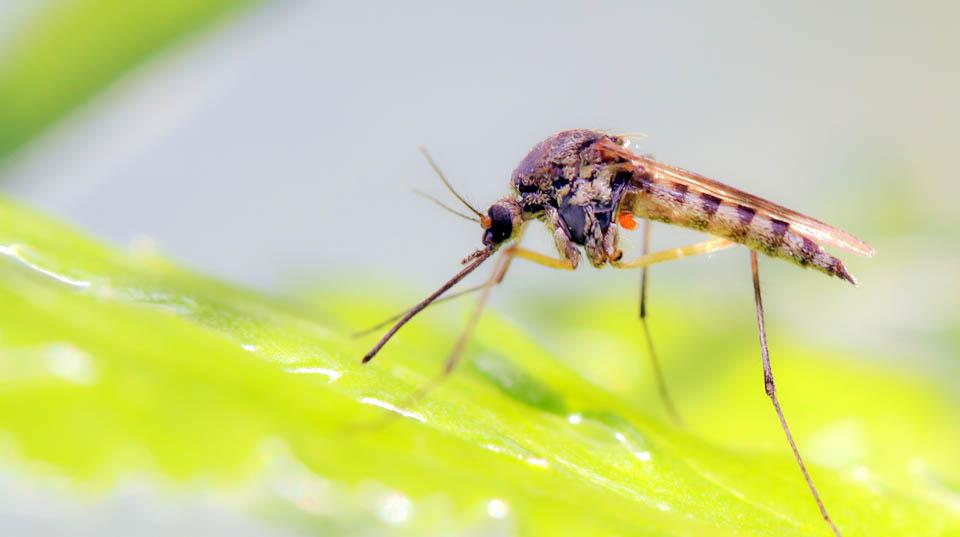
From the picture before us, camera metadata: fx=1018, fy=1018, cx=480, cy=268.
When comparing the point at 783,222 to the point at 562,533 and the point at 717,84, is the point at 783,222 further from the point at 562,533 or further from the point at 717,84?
the point at 717,84

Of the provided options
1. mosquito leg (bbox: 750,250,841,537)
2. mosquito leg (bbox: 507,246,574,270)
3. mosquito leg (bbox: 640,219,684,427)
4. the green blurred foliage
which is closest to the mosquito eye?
mosquito leg (bbox: 507,246,574,270)

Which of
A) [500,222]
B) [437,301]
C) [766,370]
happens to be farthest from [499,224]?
[766,370]

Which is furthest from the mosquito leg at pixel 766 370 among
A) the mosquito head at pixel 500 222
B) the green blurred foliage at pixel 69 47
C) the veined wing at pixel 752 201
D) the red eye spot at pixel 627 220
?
the green blurred foliage at pixel 69 47

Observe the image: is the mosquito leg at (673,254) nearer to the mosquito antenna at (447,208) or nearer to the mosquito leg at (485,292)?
the mosquito leg at (485,292)

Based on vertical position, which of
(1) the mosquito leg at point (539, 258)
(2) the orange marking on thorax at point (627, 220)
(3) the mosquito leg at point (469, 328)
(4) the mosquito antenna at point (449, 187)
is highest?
(2) the orange marking on thorax at point (627, 220)

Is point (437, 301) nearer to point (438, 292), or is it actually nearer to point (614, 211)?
point (438, 292)

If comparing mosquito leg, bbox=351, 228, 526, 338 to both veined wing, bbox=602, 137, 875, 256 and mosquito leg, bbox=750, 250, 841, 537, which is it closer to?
veined wing, bbox=602, 137, 875, 256
